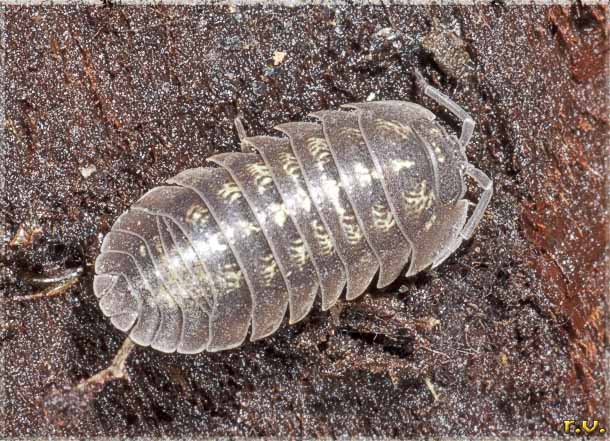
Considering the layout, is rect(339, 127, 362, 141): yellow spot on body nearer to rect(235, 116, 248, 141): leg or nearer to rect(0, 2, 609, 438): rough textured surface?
rect(0, 2, 609, 438): rough textured surface

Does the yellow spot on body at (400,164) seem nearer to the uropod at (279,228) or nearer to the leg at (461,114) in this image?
the uropod at (279,228)

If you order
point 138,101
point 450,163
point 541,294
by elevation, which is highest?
point 138,101

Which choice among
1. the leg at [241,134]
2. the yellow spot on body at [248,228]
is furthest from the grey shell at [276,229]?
the leg at [241,134]

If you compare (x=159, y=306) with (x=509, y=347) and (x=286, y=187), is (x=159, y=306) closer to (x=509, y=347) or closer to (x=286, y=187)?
(x=286, y=187)

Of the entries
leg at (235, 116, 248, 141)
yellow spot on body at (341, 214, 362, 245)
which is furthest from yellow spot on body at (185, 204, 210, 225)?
yellow spot on body at (341, 214, 362, 245)

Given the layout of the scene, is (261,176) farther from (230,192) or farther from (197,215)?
(197,215)

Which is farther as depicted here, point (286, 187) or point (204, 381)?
point (204, 381)

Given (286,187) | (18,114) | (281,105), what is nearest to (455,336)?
(286,187)
